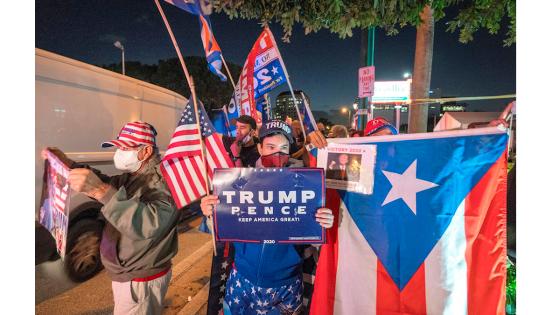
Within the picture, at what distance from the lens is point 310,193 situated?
6.94 feet

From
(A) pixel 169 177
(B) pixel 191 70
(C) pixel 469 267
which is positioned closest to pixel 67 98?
(A) pixel 169 177

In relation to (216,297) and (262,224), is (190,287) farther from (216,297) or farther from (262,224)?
(262,224)

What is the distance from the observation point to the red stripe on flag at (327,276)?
2414 millimetres

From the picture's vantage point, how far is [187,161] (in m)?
2.48

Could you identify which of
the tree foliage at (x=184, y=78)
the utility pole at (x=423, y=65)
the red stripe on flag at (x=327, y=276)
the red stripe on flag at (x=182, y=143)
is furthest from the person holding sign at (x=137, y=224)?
the tree foliage at (x=184, y=78)

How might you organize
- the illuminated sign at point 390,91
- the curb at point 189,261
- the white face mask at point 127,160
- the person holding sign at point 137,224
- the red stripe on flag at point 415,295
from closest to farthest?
the person holding sign at point 137,224 → the red stripe on flag at point 415,295 → the white face mask at point 127,160 → the curb at point 189,261 → the illuminated sign at point 390,91

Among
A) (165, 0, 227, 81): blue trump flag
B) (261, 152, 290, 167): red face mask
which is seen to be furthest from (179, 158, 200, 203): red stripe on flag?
(165, 0, 227, 81): blue trump flag

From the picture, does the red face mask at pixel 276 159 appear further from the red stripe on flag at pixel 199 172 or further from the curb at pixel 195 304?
the curb at pixel 195 304

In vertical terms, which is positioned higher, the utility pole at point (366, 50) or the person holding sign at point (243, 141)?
the utility pole at point (366, 50)

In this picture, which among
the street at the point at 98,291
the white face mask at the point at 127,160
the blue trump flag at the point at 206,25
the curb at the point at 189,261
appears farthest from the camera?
the curb at the point at 189,261

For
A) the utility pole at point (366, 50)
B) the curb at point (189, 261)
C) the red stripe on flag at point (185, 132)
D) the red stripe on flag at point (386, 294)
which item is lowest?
the curb at point (189, 261)

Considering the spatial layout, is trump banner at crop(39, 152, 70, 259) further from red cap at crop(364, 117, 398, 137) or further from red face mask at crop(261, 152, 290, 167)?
red cap at crop(364, 117, 398, 137)

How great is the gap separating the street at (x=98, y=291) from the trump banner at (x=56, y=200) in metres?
2.01

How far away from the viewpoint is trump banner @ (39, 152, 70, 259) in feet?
6.86
